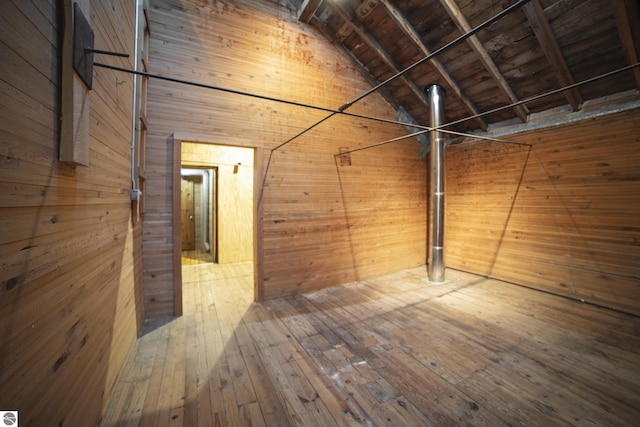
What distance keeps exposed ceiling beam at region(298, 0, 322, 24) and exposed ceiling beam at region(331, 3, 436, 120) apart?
0.34 meters

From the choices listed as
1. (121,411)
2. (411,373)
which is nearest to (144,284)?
(121,411)

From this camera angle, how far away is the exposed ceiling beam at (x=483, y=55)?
110 inches

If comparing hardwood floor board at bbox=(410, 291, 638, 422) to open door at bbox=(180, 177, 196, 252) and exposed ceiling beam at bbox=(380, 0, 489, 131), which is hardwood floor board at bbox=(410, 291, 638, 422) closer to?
exposed ceiling beam at bbox=(380, 0, 489, 131)

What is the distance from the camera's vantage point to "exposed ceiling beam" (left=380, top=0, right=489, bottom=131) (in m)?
3.15

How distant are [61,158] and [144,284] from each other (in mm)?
2222

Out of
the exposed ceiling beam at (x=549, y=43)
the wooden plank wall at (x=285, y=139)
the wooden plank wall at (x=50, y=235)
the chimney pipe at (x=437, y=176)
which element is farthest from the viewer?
the chimney pipe at (x=437, y=176)

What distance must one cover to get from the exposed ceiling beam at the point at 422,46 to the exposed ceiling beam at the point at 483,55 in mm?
508

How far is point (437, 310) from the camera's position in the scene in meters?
3.06

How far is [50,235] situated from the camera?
0.99 m

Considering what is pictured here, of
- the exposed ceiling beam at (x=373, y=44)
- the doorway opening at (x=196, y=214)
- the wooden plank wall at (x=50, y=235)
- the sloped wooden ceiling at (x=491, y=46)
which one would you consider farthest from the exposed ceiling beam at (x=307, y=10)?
the doorway opening at (x=196, y=214)

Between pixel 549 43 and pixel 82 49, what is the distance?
4.33m

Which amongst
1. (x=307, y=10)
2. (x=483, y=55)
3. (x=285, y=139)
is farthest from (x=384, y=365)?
(x=307, y=10)

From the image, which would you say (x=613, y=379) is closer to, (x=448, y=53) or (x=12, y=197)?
(x=12, y=197)

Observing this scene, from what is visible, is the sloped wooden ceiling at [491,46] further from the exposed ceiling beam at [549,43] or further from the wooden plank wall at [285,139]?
the wooden plank wall at [285,139]
